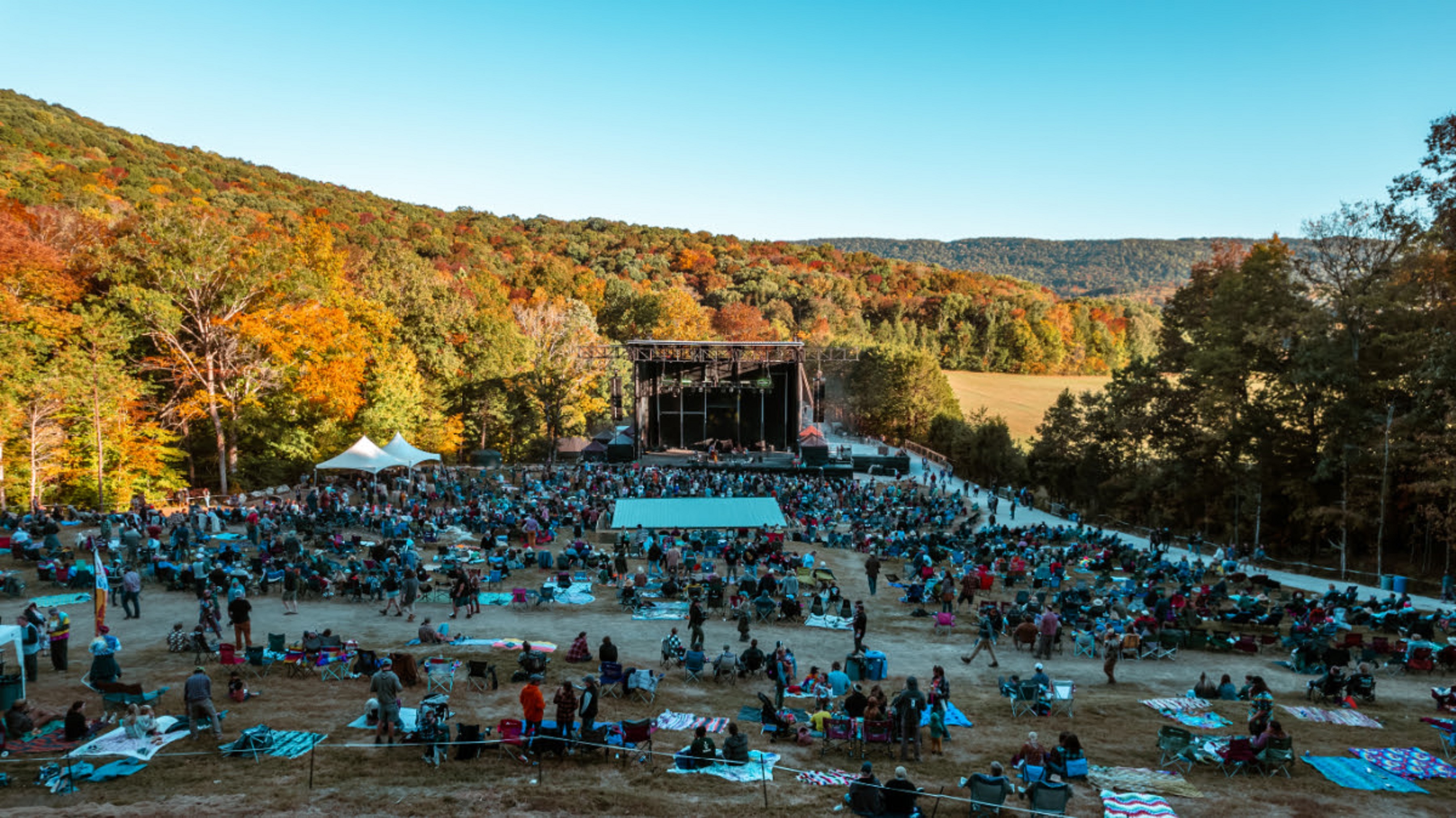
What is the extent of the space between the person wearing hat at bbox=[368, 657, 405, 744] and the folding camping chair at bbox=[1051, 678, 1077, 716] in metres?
7.96

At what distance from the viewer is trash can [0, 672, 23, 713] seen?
8656 millimetres

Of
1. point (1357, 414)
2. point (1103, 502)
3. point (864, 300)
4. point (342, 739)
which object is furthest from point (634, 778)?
point (864, 300)

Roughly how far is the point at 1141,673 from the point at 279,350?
3161 cm

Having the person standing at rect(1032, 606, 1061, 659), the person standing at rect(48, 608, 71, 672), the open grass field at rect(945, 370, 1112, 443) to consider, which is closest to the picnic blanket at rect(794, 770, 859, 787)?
the person standing at rect(1032, 606, 1061, 659)

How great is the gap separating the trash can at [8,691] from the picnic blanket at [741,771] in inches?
291

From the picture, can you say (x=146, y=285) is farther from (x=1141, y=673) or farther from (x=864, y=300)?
(x=864, y=300)

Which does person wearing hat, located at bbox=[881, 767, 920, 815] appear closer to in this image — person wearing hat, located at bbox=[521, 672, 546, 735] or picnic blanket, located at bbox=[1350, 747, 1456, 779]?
person wearing hat, located at bbox=[521, 672, 546, 735]

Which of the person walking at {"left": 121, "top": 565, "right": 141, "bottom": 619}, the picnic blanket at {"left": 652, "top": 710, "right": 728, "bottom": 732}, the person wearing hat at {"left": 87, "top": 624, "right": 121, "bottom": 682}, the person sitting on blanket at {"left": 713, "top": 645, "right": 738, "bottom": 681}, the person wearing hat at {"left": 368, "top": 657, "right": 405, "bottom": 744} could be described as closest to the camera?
the person wearing hat at {"left": 368, "top": 657, "right": 405, "bottom": 744}

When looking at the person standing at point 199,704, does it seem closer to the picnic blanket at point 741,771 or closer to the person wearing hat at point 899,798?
the picnic blanket at point 741,771

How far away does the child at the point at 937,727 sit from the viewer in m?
8.70

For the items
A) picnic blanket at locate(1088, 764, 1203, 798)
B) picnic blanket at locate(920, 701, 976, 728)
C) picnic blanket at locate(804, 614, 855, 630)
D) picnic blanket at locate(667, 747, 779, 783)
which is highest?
picnic blanket at locate(667, 747, 779, 783)

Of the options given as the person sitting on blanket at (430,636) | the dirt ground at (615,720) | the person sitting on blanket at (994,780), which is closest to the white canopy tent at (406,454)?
the dirt ground at (615,720)

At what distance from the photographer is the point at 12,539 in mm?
16562

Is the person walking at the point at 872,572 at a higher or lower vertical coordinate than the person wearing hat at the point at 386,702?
lower
